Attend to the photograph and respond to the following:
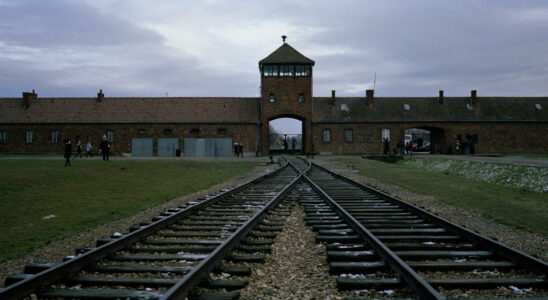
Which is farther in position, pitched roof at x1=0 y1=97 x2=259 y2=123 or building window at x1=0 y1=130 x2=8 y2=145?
building window at x1=0 y1=130 x2=8 y2=145

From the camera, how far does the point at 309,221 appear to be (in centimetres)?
586

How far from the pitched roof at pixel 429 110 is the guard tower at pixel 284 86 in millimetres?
3053

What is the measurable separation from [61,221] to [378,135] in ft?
124

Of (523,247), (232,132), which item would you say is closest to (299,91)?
(232,132)

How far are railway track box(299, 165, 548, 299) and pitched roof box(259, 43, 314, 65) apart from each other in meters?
33.6

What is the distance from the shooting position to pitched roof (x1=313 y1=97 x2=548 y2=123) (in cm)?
4162

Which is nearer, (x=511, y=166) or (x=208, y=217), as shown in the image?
(x=208, y=217)

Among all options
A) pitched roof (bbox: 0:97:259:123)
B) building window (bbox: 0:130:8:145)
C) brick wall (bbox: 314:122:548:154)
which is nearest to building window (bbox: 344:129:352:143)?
brick wall (bbox: 314:122:548:154)

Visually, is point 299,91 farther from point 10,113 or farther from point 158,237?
point 158,237

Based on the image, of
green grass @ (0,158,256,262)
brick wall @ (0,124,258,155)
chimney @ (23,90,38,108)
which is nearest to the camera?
green grass @ (0,158,256,262)

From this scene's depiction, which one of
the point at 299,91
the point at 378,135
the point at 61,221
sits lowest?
the point at 61,221

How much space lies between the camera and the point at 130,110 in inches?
1633

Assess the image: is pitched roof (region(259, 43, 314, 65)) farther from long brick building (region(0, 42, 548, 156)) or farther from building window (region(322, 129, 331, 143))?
building window (region(322, 129, 331, 143))

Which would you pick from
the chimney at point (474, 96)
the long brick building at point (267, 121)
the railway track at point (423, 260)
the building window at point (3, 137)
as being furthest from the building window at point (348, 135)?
the building window at point (3, 137)
